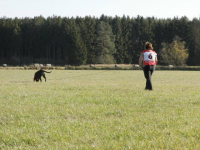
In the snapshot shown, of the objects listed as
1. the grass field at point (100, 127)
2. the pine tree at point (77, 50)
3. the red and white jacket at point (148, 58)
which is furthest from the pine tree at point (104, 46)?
the grass field at point (100, 127)

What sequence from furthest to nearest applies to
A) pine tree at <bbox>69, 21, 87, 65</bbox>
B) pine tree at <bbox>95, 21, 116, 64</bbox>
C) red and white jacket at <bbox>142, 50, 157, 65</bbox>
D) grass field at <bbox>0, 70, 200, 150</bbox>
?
pine tree at <bbox>95, 21, 116, 64</bbox> → pine tree at <bbox>69, 21, 87, 65</bbox> → red and white jacket at <bbox>142, 50, 157, 65</bbox> → grass field at <bbox>0, 70, 200, 150</bbox>

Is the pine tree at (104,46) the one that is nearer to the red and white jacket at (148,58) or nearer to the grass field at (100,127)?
the red and white jacket at (148,58)

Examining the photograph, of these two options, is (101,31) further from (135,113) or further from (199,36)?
(135,113)

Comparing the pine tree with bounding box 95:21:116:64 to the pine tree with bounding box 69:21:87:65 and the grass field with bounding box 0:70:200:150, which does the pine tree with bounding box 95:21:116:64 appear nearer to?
the pine tree with bounding box 69:21:87:65

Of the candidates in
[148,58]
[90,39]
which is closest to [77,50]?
[90,39]

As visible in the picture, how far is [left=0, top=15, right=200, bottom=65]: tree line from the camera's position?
313 feet

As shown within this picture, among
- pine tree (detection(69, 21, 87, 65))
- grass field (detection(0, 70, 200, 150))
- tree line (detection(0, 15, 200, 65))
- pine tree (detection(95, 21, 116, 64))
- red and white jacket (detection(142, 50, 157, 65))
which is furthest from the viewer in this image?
tree line (detection(0, 15, 200, 65))

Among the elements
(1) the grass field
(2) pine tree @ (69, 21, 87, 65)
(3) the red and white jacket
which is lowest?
(1) the grass field

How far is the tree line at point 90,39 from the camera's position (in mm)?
95312

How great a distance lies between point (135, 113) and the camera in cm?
795

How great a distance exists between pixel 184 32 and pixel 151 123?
331 ft

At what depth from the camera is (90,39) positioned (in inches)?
3851

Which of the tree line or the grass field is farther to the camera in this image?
the tree line

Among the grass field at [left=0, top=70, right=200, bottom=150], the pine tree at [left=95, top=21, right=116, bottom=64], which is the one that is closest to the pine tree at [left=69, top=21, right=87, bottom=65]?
the pine tree at [left=95, top=21, right=116, bottom=64]
